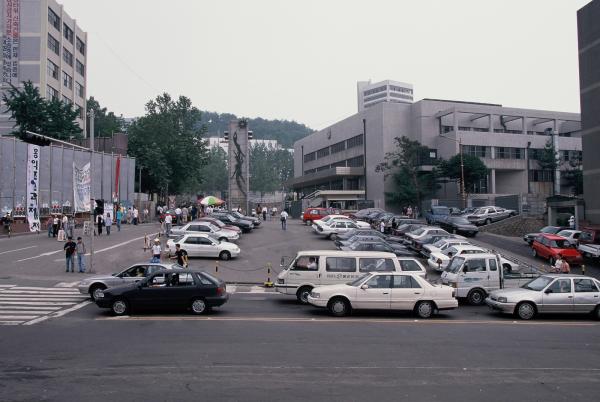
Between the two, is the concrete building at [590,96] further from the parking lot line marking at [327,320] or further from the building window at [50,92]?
the building window at [50,92]

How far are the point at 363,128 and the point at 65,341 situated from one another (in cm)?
7148

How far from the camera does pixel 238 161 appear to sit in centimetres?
6059

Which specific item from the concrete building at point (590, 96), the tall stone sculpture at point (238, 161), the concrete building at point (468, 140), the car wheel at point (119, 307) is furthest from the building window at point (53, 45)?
the car wheel at point (119, 307)

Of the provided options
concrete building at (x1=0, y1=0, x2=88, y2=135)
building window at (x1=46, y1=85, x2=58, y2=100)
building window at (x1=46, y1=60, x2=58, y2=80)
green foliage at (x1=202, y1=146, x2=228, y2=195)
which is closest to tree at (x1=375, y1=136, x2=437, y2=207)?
concrete building at (x1=0, y1=0, x2=88, y2=135)

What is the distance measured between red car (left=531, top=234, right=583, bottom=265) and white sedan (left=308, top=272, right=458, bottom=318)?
14986mm

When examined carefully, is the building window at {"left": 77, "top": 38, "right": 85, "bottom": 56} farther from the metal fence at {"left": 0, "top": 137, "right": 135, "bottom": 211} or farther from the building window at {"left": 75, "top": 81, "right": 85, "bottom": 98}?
the metal fence at {"left": 0, "top": 137, "right": 135, "bottom": 211}

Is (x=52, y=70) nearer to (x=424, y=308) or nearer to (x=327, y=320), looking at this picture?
(x=327, y=320)

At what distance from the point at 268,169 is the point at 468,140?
7329cm

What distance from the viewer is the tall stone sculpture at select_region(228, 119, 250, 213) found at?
60656mm

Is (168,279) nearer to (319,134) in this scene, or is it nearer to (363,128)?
(363,128)

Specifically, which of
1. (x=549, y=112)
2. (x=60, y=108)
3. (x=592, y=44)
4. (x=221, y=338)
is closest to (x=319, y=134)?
(x=549, y=112)

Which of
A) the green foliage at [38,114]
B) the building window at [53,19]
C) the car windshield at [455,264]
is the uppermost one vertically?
the building window at [53,19]

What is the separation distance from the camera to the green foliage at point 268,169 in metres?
135

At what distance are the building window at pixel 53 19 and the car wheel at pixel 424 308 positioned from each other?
67.6 m
